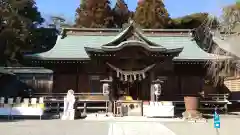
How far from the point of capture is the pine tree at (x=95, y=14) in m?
43.9

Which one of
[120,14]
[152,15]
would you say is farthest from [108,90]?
[120,14]

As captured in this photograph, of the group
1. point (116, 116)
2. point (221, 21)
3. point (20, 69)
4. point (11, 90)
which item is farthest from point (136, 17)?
point (221, 21)

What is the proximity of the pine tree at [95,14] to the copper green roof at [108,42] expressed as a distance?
52.0ft

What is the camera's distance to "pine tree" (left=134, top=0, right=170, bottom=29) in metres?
42.2

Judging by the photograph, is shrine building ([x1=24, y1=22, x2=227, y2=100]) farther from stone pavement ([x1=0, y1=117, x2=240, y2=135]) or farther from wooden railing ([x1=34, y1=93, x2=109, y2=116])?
stone pavement ([x1=0, y1=117, x2=240, y2=135])

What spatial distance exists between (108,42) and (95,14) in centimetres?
2325

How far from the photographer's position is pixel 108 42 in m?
22.1

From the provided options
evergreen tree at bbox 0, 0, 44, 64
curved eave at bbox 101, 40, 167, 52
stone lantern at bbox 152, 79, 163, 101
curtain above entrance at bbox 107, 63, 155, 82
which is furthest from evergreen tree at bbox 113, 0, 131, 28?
stone lantern at bbox 152, 79, 163, 101

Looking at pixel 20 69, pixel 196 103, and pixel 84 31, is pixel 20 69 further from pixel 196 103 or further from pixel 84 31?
pixel 196 103

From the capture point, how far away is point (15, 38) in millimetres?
34344

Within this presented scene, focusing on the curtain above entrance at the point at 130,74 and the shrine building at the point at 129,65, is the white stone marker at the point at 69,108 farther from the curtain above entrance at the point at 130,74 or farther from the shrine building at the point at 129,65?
the curtain above entrance at the point at 130,74

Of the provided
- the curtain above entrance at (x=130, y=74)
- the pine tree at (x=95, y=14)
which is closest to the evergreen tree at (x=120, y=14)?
the pine tree at (x=95, y=14)

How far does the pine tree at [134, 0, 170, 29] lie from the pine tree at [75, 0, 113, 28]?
4210 millimetres

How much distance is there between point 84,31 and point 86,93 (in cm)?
752
